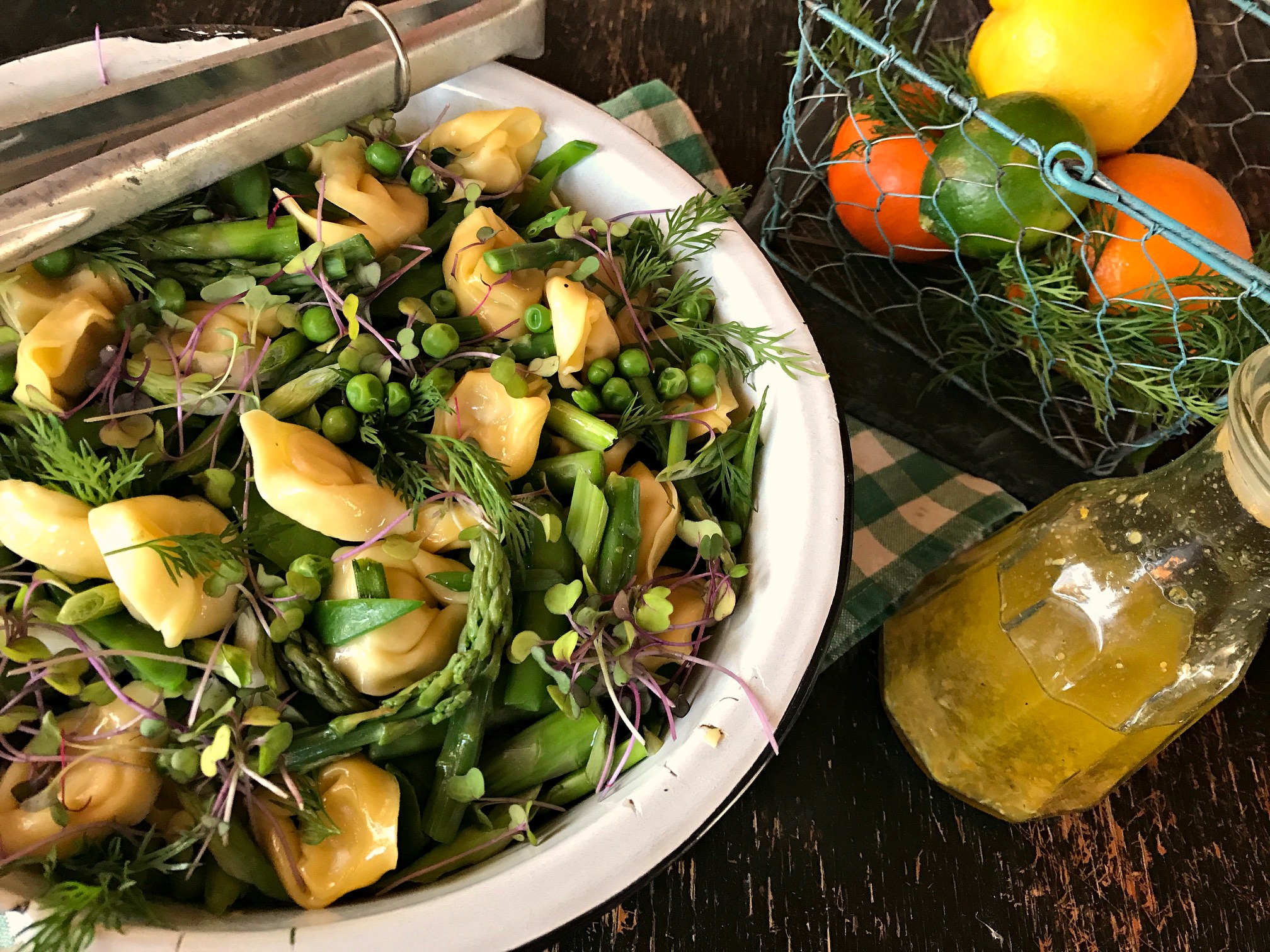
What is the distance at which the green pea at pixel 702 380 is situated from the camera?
53 centimetres

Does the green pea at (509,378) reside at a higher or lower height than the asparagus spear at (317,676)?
higher

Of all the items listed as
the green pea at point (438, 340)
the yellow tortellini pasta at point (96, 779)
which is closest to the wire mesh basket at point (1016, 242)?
the green pea at point (438, 340)

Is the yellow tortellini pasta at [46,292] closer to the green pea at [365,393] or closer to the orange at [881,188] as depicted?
the green pea at [365,393]

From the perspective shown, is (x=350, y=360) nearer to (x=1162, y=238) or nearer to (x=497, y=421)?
(x=497, y=421)

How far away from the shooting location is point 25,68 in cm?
52

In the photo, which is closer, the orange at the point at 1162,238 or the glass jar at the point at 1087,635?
the glass jar at the point at 1087,635

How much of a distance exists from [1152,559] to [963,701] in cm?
15

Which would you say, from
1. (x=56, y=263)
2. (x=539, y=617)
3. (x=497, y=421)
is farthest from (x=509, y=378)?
(x=56, y=263)

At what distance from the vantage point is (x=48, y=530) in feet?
1.30

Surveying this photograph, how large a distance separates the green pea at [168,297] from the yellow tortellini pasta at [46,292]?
18 mm

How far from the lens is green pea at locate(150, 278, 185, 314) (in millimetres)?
481

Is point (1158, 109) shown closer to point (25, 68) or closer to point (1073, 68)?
point (1073, 68)

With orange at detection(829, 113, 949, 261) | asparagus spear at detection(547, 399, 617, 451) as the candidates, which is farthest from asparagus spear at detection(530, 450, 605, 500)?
orange at detection(829, 113, 949, 261)

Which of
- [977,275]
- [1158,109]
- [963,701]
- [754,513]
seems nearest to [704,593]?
[754,513]
